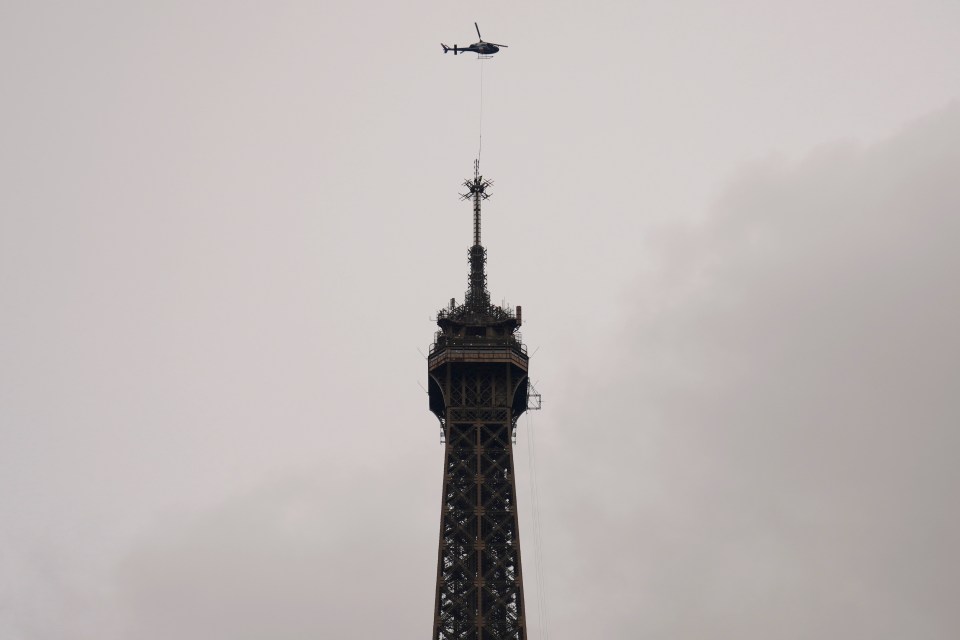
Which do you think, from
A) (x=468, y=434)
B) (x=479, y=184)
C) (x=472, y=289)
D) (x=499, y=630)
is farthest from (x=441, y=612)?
(x=479, y=184)

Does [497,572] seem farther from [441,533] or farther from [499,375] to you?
[499,375]

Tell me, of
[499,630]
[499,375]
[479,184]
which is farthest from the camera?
[479,184]

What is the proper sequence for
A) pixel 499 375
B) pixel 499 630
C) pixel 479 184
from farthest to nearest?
pixel 479 184 < pixel 499 375 < pixel 499 630
